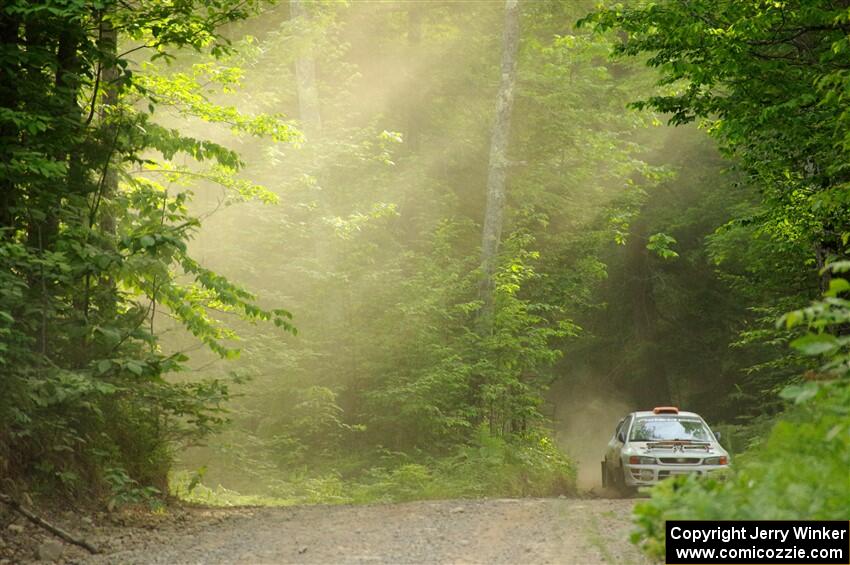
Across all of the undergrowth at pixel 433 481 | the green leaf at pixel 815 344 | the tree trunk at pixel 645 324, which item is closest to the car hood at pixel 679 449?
the undergrowth at pixel 433 481

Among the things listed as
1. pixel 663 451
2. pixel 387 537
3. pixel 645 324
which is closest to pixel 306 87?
pixel 663 451

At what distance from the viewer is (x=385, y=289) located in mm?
22172

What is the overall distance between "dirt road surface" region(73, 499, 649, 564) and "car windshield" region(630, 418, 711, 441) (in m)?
5.07

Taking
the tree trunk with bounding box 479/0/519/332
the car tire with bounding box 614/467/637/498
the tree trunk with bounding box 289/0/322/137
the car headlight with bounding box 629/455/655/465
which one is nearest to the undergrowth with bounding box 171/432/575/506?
the car tire with bounding box 614/467/637/498

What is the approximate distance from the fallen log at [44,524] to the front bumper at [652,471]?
10.9 meters

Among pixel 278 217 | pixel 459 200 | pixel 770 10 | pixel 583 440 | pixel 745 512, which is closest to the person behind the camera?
pixel 745 512

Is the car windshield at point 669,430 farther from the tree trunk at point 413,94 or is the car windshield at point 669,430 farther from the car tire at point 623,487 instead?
the tree trunk at point 413,94

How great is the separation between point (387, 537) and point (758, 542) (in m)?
5.72

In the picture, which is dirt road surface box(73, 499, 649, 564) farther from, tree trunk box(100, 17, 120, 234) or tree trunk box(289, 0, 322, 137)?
tree trunk box(289, 0, 322, 137)

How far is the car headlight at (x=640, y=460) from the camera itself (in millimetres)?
17391

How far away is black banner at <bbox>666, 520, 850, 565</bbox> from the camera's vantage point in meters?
5.12

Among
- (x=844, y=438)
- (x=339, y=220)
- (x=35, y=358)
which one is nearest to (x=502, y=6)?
(x=339, y=220)

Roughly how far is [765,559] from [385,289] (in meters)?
17.1

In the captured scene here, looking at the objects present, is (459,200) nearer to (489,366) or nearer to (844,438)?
(489,366)
